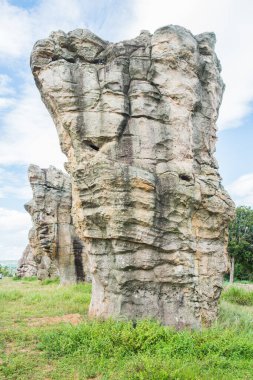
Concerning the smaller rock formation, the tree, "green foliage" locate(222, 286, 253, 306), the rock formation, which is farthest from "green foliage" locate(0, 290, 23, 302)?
the tree

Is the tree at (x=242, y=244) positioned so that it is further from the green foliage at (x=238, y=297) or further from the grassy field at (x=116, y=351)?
the grassy field at (x=116, y=351)

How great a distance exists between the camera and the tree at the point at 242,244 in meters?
41.4

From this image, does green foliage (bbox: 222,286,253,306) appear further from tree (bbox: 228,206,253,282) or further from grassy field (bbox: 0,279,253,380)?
tree (bbox: 228,206,253,282)

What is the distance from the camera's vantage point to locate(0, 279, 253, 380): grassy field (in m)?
6.92

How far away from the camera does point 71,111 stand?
10.9 meters

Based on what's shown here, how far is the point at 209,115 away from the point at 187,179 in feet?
8.62

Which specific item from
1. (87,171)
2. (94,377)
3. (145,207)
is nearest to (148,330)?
(94,377)

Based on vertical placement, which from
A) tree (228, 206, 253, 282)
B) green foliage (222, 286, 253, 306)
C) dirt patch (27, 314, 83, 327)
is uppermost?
tree (228, 206, 253, 282)

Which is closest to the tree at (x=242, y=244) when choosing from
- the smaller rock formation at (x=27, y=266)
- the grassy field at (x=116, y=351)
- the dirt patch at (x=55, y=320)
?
the smaller rock formation at (x=27, y=266)

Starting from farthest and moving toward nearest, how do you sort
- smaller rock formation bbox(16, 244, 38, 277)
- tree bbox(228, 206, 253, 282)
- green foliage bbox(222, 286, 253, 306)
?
tree bbox(228, 206, 253, 282), smaller rock formation bbox(16, 244, 38, 277), green foliage bbox(222, 286, 253, 306)

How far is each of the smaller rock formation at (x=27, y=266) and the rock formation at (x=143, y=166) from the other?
26.6 metres

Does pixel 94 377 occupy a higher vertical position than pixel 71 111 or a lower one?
lower

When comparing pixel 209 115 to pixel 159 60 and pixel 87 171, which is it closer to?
pixel 159 60

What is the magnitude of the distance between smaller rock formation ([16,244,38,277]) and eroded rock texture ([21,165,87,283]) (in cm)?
1228
